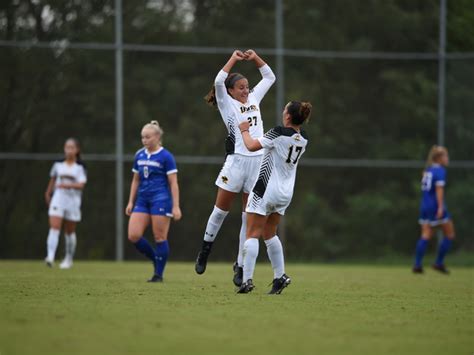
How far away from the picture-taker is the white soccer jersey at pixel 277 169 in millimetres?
8562

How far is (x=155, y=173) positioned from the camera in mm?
10773

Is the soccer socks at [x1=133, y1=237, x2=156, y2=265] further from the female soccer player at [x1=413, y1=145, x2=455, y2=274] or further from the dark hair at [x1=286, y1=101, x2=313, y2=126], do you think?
the female soccer player at [x1=413, y1=145, x2=455, y2=274]

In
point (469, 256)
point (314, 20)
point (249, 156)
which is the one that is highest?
point (314, 20)

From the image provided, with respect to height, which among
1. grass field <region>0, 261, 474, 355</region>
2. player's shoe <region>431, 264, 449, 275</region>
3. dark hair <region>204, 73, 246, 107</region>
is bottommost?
player's shoe <region>431, 264, 449, 275</region>

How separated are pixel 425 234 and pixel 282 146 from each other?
7817 millimetres

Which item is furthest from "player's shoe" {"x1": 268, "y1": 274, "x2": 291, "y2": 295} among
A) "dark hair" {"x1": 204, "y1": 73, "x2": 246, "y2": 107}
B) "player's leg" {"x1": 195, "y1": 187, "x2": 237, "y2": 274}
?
"dark hair" {"x1": 204, "y1": 73, "x2": 246, "y2": 107}

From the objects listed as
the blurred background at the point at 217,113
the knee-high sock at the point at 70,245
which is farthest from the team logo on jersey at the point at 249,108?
the blurred background at the point at 217,113

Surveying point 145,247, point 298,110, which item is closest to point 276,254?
point 298,110

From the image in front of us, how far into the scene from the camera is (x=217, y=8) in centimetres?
1870

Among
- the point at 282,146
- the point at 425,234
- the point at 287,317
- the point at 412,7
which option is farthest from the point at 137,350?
the point at 412,7

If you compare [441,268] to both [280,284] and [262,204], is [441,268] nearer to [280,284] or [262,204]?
[280,284]

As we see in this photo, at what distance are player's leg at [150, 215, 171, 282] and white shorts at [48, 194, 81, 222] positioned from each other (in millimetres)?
4555

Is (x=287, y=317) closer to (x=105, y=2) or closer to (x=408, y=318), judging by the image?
(x=408, y=318)

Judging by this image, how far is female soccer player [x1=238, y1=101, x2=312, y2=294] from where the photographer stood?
8555 mm
